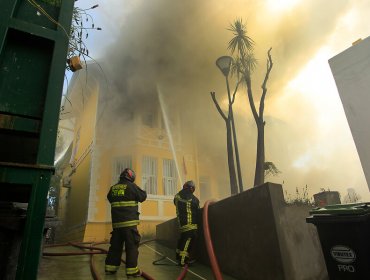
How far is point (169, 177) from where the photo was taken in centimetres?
1244

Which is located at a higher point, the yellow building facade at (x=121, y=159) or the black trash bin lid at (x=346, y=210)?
the yellow building facade at (x=121, y=159)

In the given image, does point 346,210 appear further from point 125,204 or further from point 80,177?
point 80,177

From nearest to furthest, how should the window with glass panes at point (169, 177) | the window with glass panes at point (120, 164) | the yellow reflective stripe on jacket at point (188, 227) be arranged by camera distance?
the yellow reflective stripe on jacket at point (188, 227) < the window with glass panes at point (120, 164) < the window with glass panes at point (169, 177)

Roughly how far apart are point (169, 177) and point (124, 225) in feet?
27.0

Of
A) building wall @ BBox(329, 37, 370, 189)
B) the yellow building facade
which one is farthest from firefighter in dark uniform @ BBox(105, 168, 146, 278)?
building wall @ BBox(329, 37, 370, 189)

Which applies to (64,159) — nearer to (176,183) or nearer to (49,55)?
(176,183)

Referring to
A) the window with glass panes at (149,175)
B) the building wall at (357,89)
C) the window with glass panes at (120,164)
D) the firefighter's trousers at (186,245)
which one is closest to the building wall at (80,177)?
the window with glass panes at (120,164)

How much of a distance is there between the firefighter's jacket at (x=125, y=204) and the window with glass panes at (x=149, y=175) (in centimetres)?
716

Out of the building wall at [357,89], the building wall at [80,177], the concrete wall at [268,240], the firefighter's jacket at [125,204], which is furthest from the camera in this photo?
the building wall at [80,177]

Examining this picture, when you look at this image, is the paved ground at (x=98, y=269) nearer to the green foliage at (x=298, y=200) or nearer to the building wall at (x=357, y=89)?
the green foliage at (x=298, y=200)

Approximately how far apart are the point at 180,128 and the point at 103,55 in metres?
4.55

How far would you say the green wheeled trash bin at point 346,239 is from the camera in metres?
2.51

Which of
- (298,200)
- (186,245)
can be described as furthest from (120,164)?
(298,200)

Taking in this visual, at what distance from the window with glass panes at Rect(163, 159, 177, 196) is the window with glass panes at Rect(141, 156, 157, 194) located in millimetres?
467
